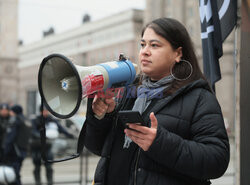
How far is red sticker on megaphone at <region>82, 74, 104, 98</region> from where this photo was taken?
1.64 m

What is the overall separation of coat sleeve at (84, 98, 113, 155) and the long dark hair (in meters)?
0.39

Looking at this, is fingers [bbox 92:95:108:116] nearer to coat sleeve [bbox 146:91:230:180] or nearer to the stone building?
coat sleeve [bbox 146:91:230:180]

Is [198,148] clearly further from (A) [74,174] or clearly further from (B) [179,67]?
(A) [74,174]

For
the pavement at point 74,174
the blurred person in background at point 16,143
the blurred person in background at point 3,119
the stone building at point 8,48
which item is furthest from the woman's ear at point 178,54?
the stone building at point 8,48

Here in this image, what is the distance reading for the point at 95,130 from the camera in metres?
1.99

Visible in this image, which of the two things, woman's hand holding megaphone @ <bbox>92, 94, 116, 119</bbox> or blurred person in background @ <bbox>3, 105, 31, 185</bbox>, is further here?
blurred person in background @ <bbox>3, 105, 31, 185</bbox>

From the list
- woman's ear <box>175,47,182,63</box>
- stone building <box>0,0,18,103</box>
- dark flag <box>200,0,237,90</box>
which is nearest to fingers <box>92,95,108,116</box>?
woman's ear <box>175,47,182,63</box>

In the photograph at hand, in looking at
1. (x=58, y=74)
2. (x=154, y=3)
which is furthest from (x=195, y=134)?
(x=154, y=3)

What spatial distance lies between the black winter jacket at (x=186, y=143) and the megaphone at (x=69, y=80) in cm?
23

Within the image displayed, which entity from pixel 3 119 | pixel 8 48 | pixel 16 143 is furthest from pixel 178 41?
pixel 8 48

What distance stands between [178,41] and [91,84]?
19.9 inches

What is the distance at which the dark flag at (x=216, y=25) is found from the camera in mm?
2570

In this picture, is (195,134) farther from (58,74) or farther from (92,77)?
(58,74)

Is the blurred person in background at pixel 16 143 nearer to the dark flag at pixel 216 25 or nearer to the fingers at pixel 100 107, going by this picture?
the dark flag at pixel 216 25
